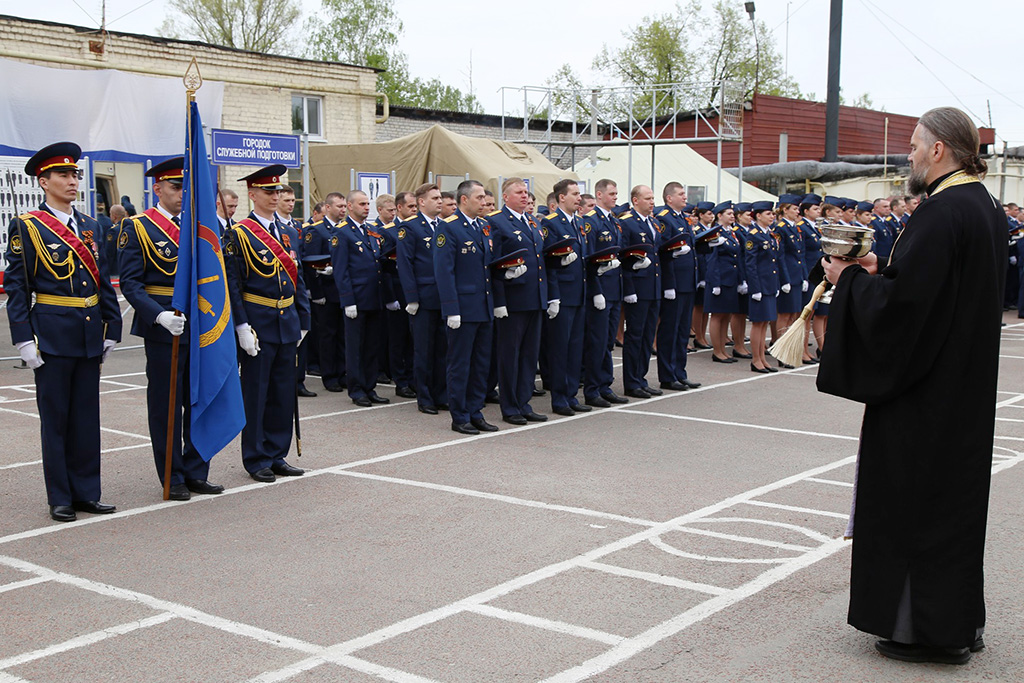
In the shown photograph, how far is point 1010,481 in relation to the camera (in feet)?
23.0

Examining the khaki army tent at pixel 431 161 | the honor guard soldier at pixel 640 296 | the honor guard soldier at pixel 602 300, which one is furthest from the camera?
the khaki army tent at pixel 431 161

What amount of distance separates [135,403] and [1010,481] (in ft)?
24.8

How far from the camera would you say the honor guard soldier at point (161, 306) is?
6504 millimetres

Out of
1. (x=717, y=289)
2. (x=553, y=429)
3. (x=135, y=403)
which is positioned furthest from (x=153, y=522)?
(x=717, y=289)

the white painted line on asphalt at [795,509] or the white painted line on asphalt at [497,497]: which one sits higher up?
the white painted line on asphalt at [497,497]

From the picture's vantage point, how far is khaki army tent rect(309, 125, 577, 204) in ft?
67.7

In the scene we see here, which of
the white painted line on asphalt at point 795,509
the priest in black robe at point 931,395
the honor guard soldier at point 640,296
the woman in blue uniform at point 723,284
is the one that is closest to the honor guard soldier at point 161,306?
the white painted line on asphalt at point 795,509

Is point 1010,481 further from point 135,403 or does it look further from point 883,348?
point 135,403

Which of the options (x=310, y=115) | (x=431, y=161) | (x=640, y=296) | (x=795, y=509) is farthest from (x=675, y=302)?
(x=310, y=115)

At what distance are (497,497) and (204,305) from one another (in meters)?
2.15

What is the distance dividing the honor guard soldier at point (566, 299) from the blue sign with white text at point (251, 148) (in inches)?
159

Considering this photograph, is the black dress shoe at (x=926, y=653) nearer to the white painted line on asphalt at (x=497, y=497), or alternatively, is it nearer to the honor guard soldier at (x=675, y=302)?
the white painted line on asphalt at (x=497, y=497)

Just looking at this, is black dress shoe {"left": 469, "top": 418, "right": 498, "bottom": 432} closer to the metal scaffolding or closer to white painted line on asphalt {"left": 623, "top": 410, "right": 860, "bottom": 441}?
white painted line on asphalt {"left": 623, "top": 410, "right": 860, "bottom": 441}

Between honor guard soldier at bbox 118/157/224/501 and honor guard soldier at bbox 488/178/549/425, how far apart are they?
3.12 meters
